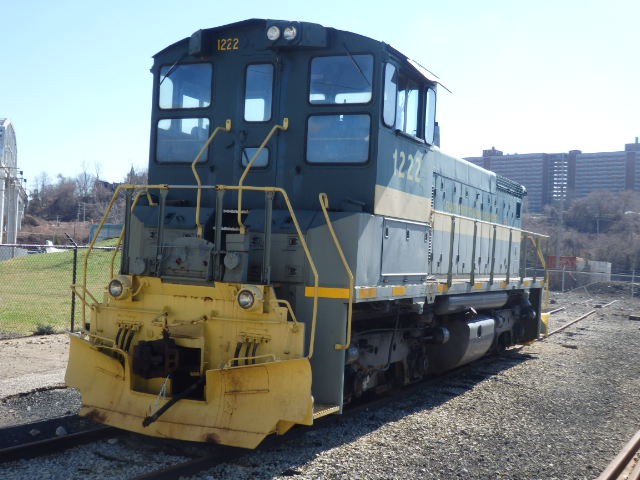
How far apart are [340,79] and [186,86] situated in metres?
1.82

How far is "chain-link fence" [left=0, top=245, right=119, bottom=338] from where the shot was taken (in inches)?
488

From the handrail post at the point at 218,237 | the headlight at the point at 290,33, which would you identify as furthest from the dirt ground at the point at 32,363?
the headlight at the point at 290,33

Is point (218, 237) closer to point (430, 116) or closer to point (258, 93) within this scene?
point (258, 93)

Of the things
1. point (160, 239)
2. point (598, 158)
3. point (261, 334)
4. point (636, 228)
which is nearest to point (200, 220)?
point (160, 239)

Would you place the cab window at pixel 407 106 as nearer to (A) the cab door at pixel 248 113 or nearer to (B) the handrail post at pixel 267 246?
(A) the cab door at pixel 248 113

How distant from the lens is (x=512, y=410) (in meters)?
8.31

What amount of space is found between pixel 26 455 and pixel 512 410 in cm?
557

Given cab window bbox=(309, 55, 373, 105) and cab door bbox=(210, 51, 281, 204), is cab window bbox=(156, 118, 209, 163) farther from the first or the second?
cab window bbox=(309, 55, 373, 105)

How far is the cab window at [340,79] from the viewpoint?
676 centimetres

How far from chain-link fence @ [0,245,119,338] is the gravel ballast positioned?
13.2ft

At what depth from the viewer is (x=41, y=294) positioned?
57.3ft

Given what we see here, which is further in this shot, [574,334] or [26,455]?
[574,334]

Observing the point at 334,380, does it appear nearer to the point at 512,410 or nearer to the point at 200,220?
the point at 200,220

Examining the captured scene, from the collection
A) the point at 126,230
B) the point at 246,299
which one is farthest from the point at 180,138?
the point at 246,299
